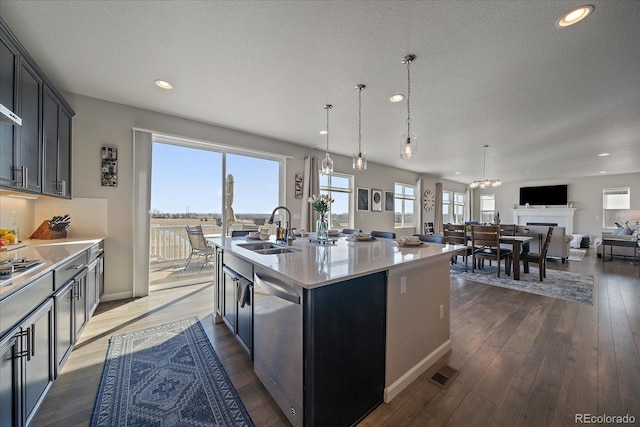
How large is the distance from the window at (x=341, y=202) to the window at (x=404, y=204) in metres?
1.95

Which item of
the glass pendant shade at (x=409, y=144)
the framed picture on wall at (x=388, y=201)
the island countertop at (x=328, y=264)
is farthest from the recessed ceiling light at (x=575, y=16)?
the framed picture on wall at (x=388, y=201)

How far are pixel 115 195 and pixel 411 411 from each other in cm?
399

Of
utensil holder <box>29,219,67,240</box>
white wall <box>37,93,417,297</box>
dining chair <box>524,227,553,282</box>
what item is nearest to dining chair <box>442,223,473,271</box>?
dining chair <box>524,227,553,282</box>

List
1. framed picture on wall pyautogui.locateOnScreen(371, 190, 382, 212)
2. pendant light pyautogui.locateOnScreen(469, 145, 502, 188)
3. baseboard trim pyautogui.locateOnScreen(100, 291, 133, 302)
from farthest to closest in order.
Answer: framed picture on wall pyautogui.locateOnScreen(371, 190, 382, 212) < pendant light pyautogui.locateOnScreen(469, 145, 502, 188) < baseboard trim pyautogui.locateOnScreen(100, 291, 133, 302)

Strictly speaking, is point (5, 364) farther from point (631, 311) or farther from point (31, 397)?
point (631, 311)

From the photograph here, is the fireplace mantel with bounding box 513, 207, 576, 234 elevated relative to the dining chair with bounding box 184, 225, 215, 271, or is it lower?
elevated

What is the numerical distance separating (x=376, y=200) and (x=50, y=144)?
628 centimetres

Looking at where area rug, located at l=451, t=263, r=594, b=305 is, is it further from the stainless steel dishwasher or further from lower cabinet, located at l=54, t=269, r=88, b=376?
lower cabinet, located at l=54, t=269, r=88, b=376

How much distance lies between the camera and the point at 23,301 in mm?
1234

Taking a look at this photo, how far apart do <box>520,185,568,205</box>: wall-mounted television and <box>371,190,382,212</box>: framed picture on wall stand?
25.0 ft

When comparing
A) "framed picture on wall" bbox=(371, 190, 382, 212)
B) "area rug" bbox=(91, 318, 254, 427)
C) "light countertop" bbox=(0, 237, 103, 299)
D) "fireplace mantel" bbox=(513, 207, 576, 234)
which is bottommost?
"area rug" bbox=(91, 318, 254, 427)

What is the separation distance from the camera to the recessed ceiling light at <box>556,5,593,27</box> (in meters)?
1.65

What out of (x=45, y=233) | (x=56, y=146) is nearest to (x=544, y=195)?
(x=56, y=146)

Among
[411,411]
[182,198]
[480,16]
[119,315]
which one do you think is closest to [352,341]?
[411,411]
